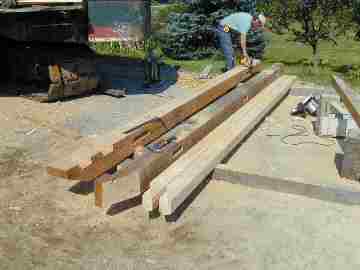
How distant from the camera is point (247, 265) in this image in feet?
13.1

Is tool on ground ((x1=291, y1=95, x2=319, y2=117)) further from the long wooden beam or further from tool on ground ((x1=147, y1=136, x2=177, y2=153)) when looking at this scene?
tool on ground ((x1=147, y1=136, x2=177, y2=153))

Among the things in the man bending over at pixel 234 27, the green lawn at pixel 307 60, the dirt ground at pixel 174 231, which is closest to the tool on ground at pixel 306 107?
the man bending over at pixel 234 27

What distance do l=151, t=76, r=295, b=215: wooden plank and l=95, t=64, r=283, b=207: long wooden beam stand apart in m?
0.09

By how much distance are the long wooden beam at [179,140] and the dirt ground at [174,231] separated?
0.18 meters

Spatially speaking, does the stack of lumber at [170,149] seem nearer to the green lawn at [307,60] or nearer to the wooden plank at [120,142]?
the wooden plank at [120,142]

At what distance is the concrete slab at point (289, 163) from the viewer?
511cm

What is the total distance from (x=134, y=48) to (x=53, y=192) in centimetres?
952

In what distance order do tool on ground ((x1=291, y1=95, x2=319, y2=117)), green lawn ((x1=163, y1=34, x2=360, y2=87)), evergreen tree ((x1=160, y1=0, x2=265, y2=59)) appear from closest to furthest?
1. tool on ground ((x1=291, y1=95, x2=319, y2=117))
2. green lawn ((x1=163, y1=34, x2=360, y2=87))
3. evergreen tree ((x1=160, y1=0, x2=265, y2=59))

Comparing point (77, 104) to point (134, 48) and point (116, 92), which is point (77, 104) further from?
point (134, 48)

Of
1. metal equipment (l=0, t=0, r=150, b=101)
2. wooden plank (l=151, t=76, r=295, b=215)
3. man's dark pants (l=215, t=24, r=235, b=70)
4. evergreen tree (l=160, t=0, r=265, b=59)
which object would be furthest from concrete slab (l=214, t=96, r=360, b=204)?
evergreen tree (l=160, t=0, r=265, b=59)

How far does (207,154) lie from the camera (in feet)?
18.1

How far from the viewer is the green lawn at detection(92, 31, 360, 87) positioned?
11477mm

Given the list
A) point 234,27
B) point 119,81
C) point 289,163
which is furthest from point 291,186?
point 119,81

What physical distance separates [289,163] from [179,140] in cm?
157
